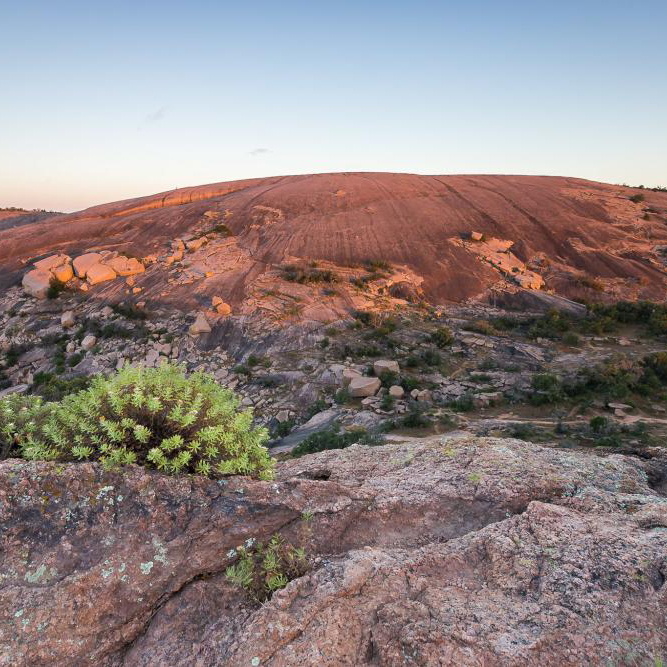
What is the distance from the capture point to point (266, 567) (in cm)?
262

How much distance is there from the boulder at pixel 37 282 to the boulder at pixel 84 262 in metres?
1.14

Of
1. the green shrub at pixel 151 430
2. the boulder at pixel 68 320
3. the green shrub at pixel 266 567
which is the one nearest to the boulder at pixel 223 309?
the boulder at pixel 68 320

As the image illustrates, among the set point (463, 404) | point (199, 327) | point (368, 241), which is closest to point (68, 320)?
point (199, 327)

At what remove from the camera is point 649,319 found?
18141 mm

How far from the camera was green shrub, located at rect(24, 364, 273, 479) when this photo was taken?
2967 millimetres

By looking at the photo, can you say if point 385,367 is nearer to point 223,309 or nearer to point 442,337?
point 442,337

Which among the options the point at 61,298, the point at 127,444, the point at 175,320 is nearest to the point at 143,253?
the point at 61,298

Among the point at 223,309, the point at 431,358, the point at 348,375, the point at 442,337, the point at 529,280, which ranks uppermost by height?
the point at 529,280

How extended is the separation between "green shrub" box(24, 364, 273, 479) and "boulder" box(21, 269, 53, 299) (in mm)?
20214

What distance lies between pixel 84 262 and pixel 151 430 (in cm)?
2128

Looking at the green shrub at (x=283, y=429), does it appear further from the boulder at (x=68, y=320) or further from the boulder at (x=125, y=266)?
the boulder at (x=125, y=266)

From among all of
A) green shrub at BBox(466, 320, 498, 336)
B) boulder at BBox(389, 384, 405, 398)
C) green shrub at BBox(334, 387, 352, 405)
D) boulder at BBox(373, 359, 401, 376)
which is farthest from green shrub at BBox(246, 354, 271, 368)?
green shrub at BBox(466, 320, 498, 336)

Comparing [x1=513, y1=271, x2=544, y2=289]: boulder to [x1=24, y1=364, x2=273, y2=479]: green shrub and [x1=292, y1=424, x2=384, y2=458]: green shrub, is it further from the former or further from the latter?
[x1=24, y1=364, x2=273, y2=479]: green shrub

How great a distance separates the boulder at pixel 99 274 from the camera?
67.6ft
